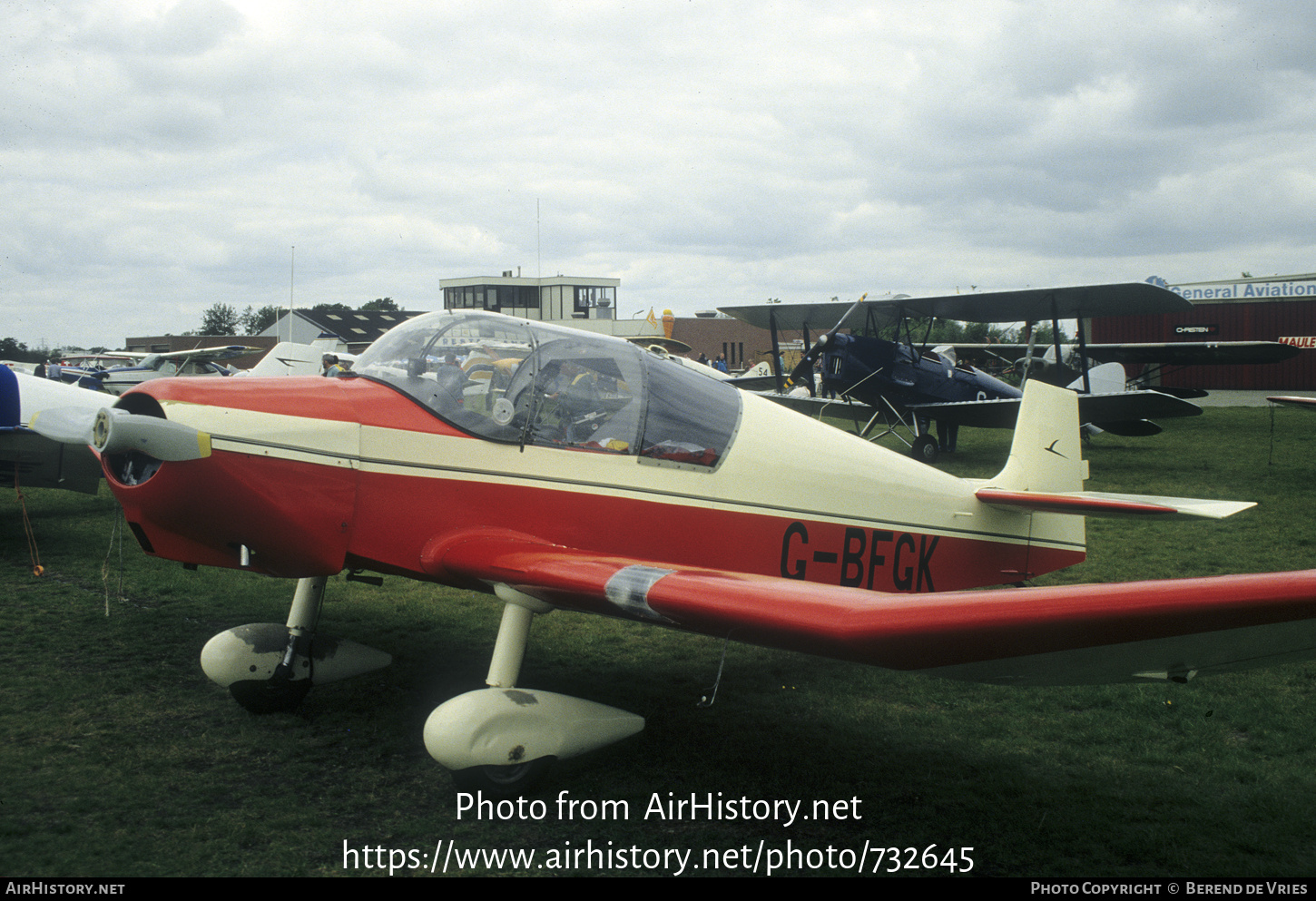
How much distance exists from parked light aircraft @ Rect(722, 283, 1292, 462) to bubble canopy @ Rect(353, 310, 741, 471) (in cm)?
1156

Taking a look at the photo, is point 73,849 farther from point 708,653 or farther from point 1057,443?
point 1057,443

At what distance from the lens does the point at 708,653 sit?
534 cm

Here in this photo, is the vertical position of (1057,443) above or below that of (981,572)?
above

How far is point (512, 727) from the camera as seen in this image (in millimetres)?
3256

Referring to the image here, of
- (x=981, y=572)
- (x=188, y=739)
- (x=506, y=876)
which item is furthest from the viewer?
(x=981, y=572)

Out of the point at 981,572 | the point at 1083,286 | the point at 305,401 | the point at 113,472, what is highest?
the point at 1083,286

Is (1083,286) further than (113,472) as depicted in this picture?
Yes

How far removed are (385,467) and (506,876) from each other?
1.68m

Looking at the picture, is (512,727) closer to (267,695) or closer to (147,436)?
(267,695)

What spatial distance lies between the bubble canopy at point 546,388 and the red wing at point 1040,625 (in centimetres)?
115

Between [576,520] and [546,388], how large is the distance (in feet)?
2.02

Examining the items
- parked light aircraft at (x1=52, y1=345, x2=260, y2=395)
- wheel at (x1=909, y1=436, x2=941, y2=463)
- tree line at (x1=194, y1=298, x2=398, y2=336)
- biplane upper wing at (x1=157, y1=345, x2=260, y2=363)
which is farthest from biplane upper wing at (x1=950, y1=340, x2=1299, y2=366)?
tree line at (x1=194, y1=298, x2=398, y2=336)

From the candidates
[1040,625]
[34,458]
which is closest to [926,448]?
[34,458]

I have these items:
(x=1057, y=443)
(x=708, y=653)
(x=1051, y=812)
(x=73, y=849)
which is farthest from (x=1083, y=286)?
(x=73, y=849)
